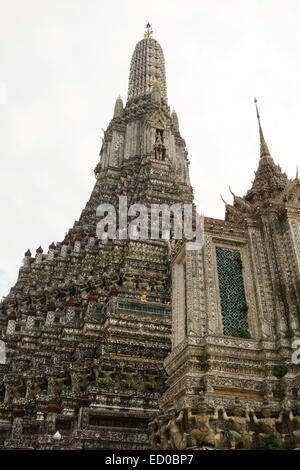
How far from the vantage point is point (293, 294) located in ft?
53.1

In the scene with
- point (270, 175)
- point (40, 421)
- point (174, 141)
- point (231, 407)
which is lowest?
point (231, 407)

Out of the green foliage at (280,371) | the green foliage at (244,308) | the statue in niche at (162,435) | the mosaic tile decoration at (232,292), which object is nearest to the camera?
the statue in niche at (162,435)

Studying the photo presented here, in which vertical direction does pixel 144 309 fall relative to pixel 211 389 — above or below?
above

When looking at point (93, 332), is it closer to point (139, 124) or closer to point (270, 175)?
point (270, 175)

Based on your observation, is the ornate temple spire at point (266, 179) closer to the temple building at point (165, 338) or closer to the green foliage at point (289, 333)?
the temple building at point (165, 338)

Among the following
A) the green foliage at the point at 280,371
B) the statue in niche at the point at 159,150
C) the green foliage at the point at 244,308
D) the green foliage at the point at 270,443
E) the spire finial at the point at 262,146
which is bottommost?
the green foliage at the point at 270,443

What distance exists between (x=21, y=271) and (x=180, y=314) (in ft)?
96.0

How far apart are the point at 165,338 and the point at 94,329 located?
419 centimetres

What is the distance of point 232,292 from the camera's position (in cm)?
1653

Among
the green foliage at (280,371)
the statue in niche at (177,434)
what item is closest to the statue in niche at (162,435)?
the statue in niche at (177,434)

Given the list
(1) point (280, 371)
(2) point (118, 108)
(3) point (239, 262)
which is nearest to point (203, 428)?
(1) point (280, 371)

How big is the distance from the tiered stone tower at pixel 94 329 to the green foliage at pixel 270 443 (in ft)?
28.3

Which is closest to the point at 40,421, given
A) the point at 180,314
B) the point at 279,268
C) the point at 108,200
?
the point at 180,314

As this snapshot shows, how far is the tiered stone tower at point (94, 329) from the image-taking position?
69.7 ft
